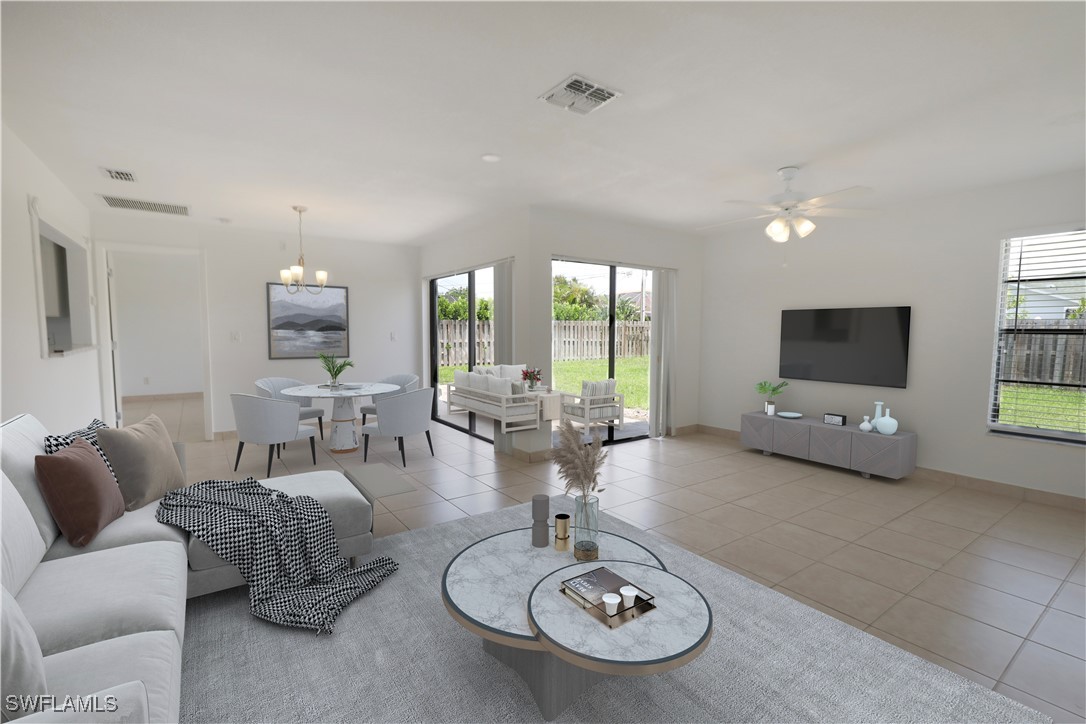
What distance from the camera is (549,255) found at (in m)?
5.19

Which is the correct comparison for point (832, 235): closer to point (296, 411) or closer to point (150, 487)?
point (296, 411)

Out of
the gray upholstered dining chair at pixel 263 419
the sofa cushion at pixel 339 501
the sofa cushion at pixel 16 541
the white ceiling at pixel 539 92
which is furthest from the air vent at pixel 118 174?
the sofa cushion at pixel 16 541

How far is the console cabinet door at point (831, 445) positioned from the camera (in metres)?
4.84

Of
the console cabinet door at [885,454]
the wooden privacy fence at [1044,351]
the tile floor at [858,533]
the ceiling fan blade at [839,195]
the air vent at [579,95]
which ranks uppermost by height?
the air vent at [579,95]

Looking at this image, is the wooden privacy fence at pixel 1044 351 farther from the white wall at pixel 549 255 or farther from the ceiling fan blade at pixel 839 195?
the white wall at pixel 549 255

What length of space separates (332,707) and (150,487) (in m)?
1.61

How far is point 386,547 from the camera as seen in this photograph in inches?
122

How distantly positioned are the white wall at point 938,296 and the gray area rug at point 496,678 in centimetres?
325

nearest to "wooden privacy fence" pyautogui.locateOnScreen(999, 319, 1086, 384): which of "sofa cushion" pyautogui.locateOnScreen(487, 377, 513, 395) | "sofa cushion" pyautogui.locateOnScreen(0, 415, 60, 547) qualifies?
"sofa cushion" pyautogui.locateOnScreen(487, 377, 513, 395)

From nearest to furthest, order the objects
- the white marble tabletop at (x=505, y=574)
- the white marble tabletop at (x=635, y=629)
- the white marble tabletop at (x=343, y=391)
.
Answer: the white marble tabletop at (x=635, y=629) < the white marble tabletop at (x=505, y=574) < the white marble tabletop at (x=343, y=391)

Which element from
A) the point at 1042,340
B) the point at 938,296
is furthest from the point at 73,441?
the point at 1042,340

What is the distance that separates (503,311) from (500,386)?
3.45ft

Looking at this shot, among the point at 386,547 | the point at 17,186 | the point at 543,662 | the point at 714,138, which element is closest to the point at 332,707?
the point at 543,662

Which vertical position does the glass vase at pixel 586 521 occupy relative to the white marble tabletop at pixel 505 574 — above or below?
above
